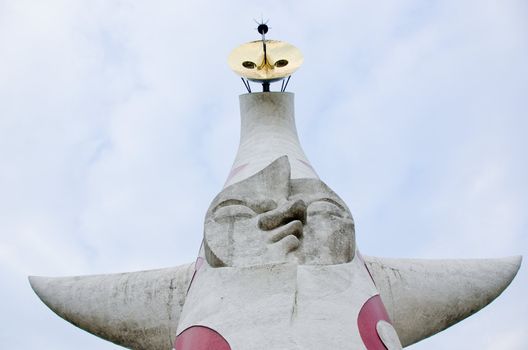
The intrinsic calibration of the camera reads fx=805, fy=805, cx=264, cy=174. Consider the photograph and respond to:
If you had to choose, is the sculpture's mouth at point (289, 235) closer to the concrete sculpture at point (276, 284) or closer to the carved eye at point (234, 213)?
the concrete sculpture at point (276, 284)

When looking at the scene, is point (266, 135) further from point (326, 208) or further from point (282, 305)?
point (282, 305)

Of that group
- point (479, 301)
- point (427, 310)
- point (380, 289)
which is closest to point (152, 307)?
point (380, 289)

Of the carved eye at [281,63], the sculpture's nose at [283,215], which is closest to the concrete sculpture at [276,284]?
the sculpture's nose at [283,215]

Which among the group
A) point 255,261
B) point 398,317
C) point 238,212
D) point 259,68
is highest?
point 259,68

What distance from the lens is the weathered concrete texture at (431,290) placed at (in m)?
5.52

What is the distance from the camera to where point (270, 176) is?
4871 mm

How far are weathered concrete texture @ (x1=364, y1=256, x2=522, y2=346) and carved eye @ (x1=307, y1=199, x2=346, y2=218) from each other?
954mm

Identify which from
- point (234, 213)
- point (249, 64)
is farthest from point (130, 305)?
point (249, 64)

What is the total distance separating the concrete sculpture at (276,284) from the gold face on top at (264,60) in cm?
40

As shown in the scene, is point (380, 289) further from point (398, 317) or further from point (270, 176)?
point (270, 176)

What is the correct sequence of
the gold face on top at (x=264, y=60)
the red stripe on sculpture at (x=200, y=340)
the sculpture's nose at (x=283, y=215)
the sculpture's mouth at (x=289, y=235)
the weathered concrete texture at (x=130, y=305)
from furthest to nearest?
the gold face on top at (x=264, y=60)
the weathered concrete texture at (x=130, y=305)
the sculpture's nose at (x=283, y=215)
the sculpture's mouth at (x=289, y=235)
the red stripe on sculpture at (x=200, y=340)

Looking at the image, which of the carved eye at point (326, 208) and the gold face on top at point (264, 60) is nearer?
the carved eye at point (326, 208)

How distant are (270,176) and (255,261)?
73cm

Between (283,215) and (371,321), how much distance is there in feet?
2.60
